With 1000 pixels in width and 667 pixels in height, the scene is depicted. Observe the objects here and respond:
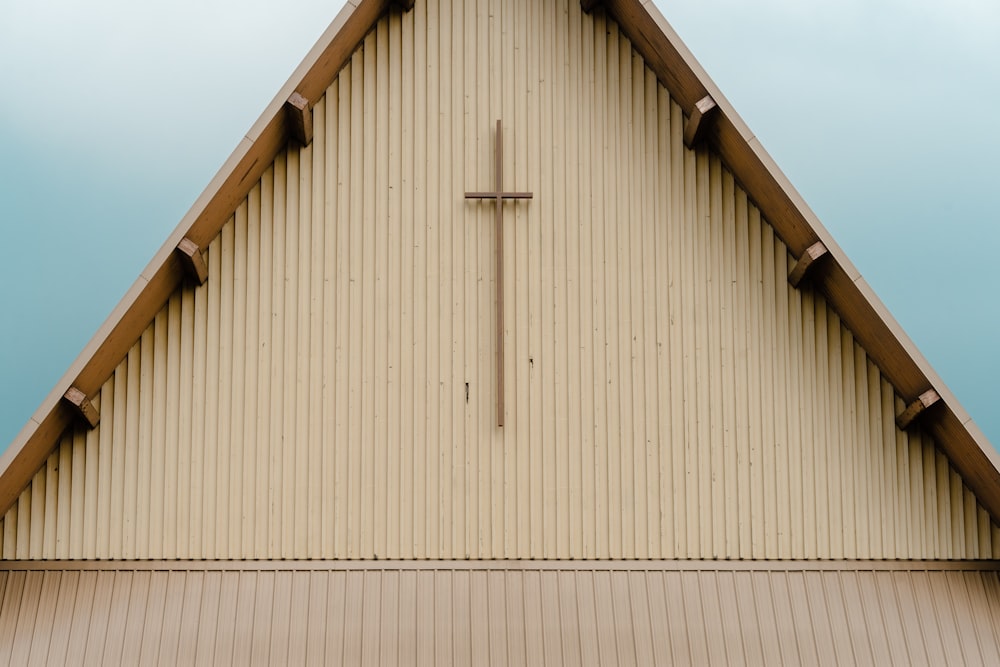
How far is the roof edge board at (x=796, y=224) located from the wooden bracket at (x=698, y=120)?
91 mm

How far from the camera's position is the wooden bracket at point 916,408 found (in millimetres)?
7375

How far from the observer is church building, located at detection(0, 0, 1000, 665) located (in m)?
7.48

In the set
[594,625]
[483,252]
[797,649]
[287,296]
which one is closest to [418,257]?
[483,252]

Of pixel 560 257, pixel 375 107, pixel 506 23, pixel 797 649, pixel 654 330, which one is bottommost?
pixel 797 649

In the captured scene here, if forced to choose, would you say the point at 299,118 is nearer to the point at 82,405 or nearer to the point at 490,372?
the point at 490,372

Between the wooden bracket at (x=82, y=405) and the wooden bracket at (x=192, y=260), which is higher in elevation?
the wooden bracket at (x=192, y=260)

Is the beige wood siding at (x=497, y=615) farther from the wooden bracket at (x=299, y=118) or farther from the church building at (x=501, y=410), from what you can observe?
the wooden bracket at (x=299, y=118)

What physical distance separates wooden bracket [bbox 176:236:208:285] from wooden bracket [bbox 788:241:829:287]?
5297mm

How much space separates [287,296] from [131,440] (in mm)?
1861

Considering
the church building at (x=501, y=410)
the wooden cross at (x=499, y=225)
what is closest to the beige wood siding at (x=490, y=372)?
the church building at (x=501, y=410)

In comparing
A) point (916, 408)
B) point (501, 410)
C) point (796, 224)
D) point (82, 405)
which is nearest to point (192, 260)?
point (82, 405)

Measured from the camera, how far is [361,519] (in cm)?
779

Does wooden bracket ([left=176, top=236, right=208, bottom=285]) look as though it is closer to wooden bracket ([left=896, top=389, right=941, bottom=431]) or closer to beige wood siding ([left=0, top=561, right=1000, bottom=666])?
beige wood siding ([left=0, top=561, right=1000, bottom=666])

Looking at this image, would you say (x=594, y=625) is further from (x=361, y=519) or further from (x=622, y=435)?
(x=361, y=519)
